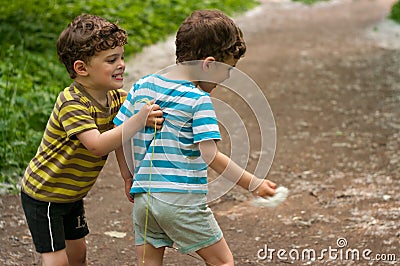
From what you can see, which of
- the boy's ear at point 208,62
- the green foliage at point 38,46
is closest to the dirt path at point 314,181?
the green foliage at point 38,46

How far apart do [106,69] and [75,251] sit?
888 mm

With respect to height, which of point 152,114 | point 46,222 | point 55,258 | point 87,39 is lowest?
point 55,258

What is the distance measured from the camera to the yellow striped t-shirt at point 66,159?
285 centimetres

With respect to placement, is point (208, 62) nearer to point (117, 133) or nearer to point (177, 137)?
point (177, 137)

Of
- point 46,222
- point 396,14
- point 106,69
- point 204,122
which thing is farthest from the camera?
point 396,14

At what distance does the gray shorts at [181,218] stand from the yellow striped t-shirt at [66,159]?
1.06 feet

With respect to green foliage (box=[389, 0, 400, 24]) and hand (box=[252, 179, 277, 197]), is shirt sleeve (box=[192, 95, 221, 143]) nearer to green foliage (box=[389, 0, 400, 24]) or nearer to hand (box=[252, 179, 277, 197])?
hand (box=[252, 179, 277, 197])

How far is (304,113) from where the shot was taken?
712 cm

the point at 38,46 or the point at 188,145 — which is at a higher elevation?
the point at 188,145

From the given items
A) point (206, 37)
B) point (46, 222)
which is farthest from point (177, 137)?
point (46, 222)

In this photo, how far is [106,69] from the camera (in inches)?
111

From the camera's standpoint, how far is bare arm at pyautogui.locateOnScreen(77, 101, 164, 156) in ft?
8.56

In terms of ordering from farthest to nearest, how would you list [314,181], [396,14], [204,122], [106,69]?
[396,14] → [314,181] → [106,69] → [204,122]

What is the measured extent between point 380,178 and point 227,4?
33.0ft
